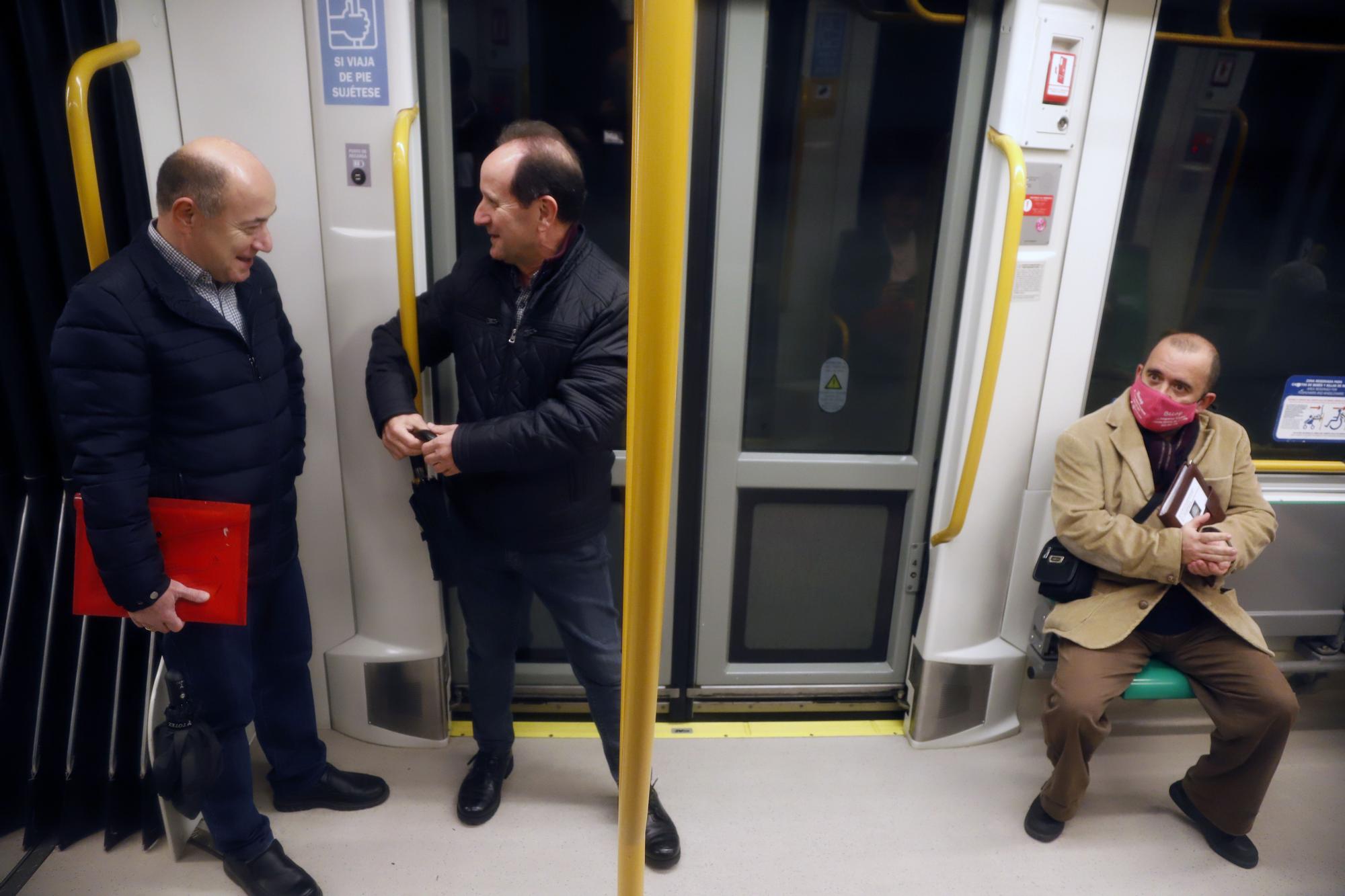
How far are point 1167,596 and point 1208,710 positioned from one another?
12.7 inches

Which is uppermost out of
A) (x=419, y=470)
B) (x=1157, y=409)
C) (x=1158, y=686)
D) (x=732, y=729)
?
(x=1157, y=409)

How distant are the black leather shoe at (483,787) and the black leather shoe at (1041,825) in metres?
1.47

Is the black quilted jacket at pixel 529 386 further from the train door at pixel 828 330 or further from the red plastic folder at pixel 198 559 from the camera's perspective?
the train door at pixel 828 330

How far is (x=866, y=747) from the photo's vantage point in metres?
2.68

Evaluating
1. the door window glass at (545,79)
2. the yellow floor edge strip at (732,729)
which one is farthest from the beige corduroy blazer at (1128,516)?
the door window glass at (545,79)

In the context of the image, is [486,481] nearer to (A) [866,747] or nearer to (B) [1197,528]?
(A) [866,747]

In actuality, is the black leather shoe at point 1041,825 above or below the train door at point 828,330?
below

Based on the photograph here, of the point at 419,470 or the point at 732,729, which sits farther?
the point at 732,729

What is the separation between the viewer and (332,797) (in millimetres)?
2314

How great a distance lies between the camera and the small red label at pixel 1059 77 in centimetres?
208

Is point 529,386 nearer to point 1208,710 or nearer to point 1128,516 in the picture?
point 1128,516

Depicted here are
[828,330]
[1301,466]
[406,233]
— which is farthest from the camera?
[1301,466]

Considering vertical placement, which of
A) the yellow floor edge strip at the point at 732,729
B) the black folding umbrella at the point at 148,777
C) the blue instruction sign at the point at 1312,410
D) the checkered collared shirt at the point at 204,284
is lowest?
the yellow floor edge strip at the point at 732,729

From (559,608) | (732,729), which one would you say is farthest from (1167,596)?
(559,608)
